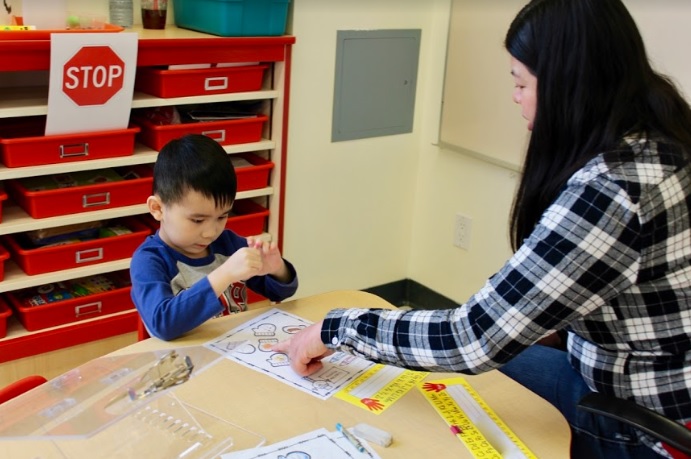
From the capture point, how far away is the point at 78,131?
206 centimetres

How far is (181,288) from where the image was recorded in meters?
1.53

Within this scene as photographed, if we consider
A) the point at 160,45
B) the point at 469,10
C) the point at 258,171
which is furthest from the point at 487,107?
the point at 160,45

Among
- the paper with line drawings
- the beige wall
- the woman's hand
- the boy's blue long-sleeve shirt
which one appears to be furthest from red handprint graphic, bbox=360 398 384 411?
the beige wall

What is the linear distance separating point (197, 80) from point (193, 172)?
81 cm

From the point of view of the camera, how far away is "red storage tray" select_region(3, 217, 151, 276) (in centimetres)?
210

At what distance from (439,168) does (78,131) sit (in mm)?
1394

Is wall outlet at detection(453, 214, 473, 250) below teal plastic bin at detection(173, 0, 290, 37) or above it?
below

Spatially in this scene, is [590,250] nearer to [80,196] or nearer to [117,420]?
[117,420]

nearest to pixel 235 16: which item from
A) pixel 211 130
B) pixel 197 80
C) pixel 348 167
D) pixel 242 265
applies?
pixel 197 80

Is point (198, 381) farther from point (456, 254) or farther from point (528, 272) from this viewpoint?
point (456, 254)

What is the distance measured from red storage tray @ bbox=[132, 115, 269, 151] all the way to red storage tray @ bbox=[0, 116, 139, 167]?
62 mm

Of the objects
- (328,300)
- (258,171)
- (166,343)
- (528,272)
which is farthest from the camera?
(258,171)

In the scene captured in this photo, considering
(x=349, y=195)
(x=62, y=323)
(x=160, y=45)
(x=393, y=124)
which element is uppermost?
(x=160, y=45)

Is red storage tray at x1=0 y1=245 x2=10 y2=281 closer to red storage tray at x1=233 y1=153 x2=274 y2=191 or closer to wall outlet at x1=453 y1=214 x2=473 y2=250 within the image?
red storage tray at x1=233 y1=153 x2=274 y2=191
